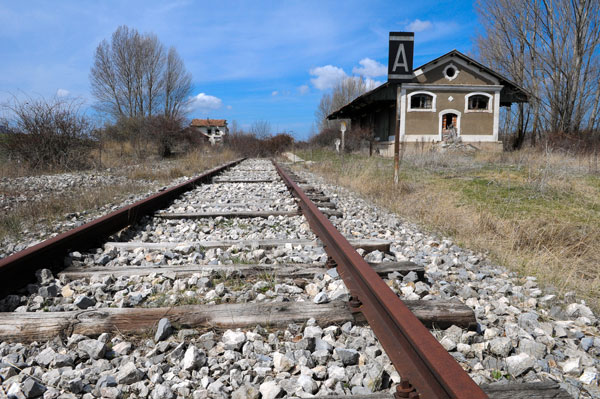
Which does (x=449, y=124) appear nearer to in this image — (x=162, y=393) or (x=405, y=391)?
(x=405, y=391)

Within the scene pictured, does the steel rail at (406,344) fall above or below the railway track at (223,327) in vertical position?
above

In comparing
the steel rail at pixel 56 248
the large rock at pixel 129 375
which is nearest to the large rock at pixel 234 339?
the large rock at pixel 129 375

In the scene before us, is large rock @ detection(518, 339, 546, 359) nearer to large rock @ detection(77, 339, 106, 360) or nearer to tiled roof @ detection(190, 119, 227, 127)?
large rock @ detection(77, 339, 106, 360)

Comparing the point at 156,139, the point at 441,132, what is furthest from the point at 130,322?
the point at 441,132

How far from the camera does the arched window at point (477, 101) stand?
24.8 m

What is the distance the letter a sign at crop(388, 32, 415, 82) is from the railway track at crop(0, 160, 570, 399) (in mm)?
4803

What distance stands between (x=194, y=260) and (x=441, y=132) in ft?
80.0

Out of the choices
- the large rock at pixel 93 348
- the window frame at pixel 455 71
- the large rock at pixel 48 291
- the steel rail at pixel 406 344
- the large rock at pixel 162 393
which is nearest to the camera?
the steel rail at pixel 406 344

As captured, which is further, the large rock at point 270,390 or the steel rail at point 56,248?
the steel rail at point 56,248

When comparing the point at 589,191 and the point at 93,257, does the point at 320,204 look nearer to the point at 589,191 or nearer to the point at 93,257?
the point at 93,257

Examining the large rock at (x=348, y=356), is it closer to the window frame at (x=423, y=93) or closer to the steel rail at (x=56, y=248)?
the steel rail at (x=56, y=248)

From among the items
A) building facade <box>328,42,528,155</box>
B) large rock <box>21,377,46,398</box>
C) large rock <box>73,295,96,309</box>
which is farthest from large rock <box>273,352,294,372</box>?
building facade <box>328,42,528,155</box>

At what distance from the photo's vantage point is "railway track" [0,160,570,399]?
137 cm

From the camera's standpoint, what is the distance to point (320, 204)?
5.16 metres
